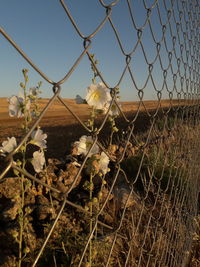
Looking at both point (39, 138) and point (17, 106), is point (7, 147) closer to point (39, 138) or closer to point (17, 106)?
point (39, 138)

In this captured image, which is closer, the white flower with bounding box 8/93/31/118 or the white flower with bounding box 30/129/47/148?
the white flower with bounding box 30/129/47/148

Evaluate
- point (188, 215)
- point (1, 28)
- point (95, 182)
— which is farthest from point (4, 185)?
point (1, 28)

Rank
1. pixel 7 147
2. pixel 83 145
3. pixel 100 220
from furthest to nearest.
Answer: pixel 100 220, pixel 83 145, pixel 7 147

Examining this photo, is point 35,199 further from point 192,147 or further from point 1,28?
point 1,28

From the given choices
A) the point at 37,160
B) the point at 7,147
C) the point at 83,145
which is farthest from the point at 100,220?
the point at 7,147

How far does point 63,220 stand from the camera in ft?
8.48

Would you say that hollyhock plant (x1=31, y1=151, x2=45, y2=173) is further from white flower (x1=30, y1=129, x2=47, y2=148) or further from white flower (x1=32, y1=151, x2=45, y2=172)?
white flower (x1=30, y1=129, x2=47, y2=148)

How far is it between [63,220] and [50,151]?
3249 millimetres

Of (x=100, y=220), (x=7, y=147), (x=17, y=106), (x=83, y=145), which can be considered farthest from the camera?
(x=100, y=220)

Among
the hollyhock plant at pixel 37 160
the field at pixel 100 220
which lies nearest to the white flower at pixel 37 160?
the hollyhock plant at pixel 37 160

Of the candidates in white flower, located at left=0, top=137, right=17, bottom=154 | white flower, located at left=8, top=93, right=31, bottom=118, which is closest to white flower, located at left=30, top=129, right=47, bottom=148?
white flower, located at left=0, top=137, right=17, bottom=154

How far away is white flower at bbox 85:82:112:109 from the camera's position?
4.07 feet

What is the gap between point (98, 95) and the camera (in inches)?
50.5

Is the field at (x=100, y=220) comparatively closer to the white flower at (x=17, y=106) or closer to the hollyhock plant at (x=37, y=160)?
the hollyhock plant at (x=37, y=160)
